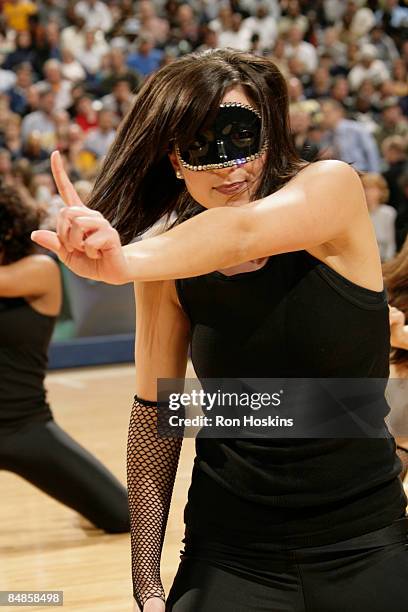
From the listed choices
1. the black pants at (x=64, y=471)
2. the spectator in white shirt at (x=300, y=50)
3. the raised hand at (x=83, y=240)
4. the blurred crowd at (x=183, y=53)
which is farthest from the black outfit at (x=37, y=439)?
the spectator in white shirt at (x=300, y=50)

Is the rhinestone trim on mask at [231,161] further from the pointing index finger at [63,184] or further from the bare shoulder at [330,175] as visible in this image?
the pointing index finger at [63,184]

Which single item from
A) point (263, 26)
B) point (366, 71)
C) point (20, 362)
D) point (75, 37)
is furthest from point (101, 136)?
point (20, 362)

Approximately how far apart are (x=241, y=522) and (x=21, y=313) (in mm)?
2256

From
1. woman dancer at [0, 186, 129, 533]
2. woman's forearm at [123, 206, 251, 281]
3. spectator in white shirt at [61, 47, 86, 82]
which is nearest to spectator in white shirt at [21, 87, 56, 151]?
spectator in white shirt at [61, 47, 86, 82]

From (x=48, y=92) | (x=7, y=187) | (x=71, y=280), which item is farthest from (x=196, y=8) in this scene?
(x=7, y=187)

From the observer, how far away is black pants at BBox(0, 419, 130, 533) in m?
3.92

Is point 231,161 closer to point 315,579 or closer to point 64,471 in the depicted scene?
point 315,579

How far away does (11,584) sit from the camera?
3.46 m

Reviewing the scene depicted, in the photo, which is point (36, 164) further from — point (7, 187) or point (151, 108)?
point (151, 108)

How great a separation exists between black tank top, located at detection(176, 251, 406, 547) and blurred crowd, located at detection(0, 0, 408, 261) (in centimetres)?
673

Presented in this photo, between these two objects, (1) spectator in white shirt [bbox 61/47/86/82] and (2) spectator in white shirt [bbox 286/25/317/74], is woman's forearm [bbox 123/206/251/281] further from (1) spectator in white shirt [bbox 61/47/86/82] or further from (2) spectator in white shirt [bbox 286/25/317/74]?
(2) spectator in white shirt [bbox 286/25/317/74]

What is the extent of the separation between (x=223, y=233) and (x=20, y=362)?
8.09 feet

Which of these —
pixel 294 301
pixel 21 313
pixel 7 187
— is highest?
pixel 294 301

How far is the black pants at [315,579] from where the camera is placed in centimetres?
184
